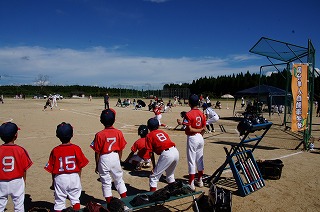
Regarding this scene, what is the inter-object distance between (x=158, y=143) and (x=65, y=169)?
1725mm

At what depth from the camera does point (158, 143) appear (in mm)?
4766

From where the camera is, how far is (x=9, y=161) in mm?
3543

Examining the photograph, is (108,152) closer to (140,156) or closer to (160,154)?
(160,154)

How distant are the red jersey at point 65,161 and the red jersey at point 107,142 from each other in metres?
0.42

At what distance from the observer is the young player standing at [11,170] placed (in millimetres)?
3510

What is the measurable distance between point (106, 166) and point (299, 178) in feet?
16.5

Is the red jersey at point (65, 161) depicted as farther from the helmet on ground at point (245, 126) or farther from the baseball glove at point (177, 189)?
the helmet on ground at point (245, 126)

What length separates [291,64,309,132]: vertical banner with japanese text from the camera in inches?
381

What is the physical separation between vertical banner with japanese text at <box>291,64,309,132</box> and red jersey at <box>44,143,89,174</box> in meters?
8.56

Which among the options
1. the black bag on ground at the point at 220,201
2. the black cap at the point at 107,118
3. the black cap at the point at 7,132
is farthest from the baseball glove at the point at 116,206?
the black cap at the point at 7,132

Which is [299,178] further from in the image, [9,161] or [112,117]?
[9,161]

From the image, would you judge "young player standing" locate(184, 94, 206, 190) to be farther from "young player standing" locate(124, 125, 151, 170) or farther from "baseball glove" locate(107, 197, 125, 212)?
"baseball glove" locate(107, 197, 125, 212)

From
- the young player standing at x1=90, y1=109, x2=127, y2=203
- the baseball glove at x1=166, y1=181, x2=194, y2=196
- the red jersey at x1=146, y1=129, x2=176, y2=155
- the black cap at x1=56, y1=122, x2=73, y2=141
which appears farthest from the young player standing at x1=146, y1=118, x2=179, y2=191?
the black cap at x1=56, y1=122, x2=73, y2=141

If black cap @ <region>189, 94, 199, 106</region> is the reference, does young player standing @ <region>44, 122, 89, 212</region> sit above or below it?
below
